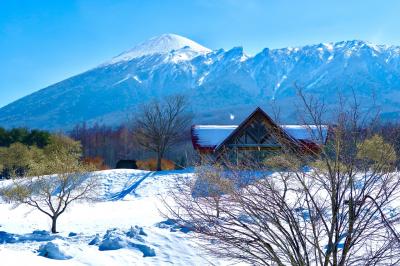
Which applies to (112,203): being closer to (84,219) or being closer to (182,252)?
(84,219)

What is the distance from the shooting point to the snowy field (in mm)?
13992

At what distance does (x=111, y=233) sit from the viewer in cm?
1756

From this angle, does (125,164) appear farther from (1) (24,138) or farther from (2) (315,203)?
(2) (315,203)

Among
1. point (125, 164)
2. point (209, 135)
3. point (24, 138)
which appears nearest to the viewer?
point (209, 135)

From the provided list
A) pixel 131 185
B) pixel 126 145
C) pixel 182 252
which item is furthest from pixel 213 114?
pixel 182 252

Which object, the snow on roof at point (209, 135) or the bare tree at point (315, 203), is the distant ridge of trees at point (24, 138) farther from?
the bare tree at point (315, 203)

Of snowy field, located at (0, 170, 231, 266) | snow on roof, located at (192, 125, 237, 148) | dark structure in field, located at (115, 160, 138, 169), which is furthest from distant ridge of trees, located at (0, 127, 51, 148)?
snow on roof, located at (192, 125, 237, 148)

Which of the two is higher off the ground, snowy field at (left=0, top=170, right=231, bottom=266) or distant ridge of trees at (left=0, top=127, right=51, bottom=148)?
distant ridge of trees at (left=0, top=127, right=51, bottom=148)

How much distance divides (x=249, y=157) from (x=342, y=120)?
6.30ft

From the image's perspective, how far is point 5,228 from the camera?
72.6 ft

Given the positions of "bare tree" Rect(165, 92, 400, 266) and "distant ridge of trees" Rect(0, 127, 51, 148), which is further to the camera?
"distant ridge of trees" Rect(0, 127, 51, 148)

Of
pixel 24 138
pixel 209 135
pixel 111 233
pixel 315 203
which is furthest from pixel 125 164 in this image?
pixel 315 203

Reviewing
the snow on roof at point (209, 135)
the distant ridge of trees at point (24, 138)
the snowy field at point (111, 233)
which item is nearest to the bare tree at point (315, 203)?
the snowy field at point (111, 233)

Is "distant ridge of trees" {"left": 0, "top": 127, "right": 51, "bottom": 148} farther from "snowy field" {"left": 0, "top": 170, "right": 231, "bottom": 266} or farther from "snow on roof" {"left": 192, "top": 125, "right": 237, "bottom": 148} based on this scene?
"snow on roof" {"left": 192, "top": 125, "right": 237, "bottom": 148}
